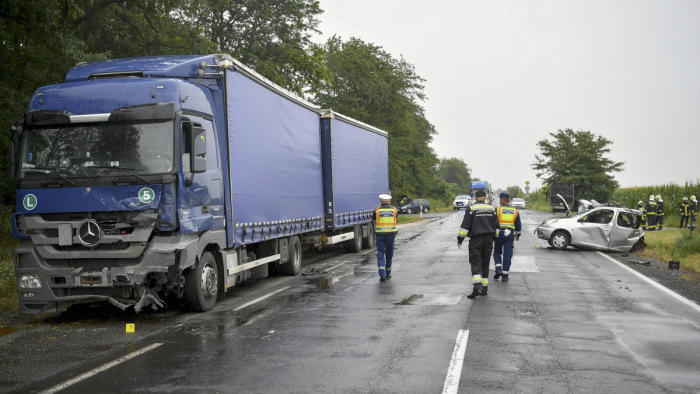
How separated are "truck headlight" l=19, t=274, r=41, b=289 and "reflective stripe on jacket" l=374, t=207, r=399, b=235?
21.2 ft

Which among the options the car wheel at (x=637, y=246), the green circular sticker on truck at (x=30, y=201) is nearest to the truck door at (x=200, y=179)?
the green circular sticker on truck at (x=30, y=201)

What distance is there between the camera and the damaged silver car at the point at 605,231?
65.2 ft

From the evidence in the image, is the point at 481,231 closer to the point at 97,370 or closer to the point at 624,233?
the point at 97,370

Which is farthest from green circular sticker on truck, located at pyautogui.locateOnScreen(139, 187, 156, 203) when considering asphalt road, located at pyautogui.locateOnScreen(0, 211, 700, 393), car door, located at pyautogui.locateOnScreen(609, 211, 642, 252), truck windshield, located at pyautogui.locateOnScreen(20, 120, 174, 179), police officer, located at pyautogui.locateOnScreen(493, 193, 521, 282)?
car door, located at pyautogui.locateOnScreen(609, 211, 642, 252)

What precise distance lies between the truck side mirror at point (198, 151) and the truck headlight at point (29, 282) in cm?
259

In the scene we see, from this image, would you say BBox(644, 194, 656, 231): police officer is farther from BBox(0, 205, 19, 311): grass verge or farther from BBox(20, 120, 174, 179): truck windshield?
BBox(20, 120, 174, 179): truck windshield

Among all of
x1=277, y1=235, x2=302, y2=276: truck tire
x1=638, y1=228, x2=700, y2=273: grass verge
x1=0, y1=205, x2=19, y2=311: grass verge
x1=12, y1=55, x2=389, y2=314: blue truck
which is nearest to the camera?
x1=12, y1=55, x2=389, y2=314: blue truck

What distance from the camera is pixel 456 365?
6.32 m

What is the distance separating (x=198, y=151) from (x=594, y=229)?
14678 mm

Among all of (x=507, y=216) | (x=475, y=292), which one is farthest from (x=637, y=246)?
(x=475, y=292)

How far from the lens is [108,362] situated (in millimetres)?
6750

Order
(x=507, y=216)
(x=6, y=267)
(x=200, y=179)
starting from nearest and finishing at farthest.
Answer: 1. (x=200, y=179)
2. (x=507, y=216)
3. (x=6, y=267)

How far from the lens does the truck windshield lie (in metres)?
8.86

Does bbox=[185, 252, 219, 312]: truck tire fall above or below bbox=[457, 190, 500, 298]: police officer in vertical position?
below
